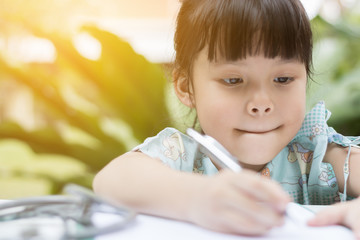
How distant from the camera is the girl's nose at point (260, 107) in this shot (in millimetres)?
601

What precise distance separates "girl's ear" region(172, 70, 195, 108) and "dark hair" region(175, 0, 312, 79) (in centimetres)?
7

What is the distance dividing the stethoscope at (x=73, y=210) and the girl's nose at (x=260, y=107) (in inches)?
9.6

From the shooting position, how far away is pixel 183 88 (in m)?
0.76

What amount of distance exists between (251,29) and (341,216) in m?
0.28

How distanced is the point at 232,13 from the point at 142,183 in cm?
28

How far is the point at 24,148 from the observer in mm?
1116

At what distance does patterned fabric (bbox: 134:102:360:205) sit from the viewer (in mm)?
681

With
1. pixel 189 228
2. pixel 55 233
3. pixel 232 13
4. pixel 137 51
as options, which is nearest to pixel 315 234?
pixel 189 228

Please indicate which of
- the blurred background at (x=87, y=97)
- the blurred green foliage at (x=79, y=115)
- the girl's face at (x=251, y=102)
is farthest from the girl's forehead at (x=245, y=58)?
the blurred green foliage at (x=79, y=115)

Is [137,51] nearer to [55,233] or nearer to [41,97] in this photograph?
[41,97]

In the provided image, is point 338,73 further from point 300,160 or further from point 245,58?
point 245,58

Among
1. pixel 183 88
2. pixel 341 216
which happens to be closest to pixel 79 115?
pixel 183 88

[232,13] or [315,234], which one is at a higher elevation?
[232,13]

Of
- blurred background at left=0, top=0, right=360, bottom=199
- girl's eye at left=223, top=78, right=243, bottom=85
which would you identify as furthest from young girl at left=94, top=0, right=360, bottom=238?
blurred background at left=0, top=0, right=360, bottom=199
